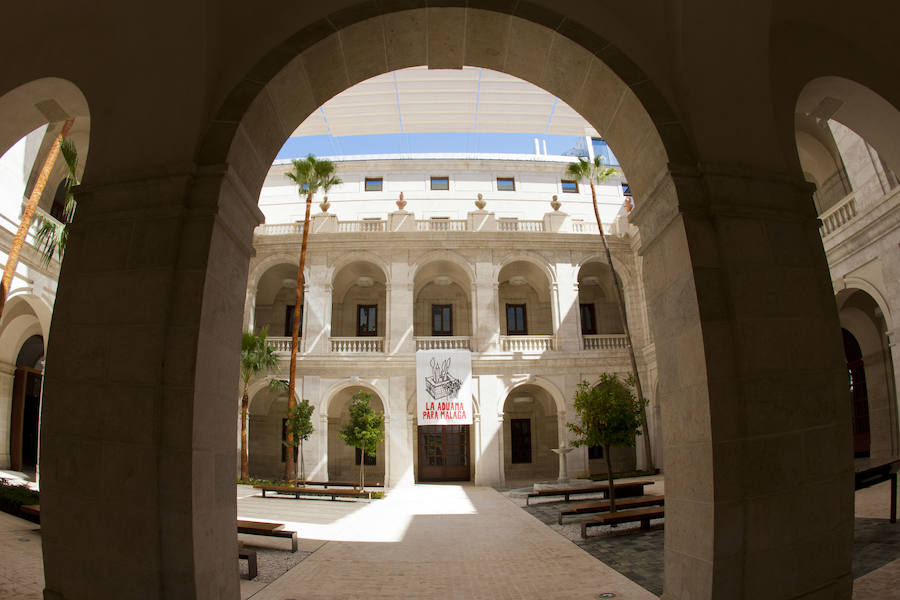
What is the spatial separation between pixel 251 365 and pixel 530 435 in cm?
1292

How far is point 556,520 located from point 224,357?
365 inches

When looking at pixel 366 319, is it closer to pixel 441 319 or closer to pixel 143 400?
pixel 441 319

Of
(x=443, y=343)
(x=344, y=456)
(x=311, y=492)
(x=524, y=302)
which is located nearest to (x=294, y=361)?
(x=344, y=456)

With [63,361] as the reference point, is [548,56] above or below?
above

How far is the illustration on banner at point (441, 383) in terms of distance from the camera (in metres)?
20.8

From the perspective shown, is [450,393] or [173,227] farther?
[450,393]

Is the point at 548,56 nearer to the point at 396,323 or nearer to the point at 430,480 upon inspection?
the point at 396,323

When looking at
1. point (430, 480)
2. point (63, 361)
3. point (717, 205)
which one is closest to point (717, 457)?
point (717, 205)

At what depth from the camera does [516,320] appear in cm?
2552

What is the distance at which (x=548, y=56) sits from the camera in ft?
16.1

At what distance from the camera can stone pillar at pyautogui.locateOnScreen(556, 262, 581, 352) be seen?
22.2 metres

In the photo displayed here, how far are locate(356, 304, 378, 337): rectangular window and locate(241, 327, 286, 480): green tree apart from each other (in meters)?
4.66

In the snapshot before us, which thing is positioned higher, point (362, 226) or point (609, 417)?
point (362, 226)

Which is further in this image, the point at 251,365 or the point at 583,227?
the point at 583,227
